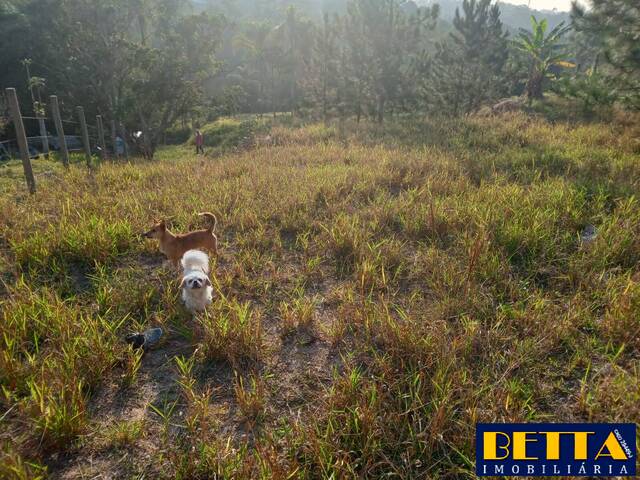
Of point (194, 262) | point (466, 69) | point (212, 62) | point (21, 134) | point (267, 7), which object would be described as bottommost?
point (194, 262)

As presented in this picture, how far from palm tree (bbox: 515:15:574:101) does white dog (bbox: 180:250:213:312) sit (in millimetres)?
27042

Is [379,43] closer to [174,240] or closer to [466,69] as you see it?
[466,69]

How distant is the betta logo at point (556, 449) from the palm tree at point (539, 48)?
2710 centimetres

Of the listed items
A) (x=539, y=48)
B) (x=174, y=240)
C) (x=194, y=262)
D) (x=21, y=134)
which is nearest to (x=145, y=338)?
(x=194, y=262)

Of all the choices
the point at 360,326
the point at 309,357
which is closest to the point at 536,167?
the point at 360,326

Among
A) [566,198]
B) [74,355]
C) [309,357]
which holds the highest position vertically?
[566,198]

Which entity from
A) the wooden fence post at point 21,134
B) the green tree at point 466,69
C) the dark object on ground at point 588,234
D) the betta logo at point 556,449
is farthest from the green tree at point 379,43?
the betta logo at point 556,449

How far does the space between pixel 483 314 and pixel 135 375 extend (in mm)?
2570

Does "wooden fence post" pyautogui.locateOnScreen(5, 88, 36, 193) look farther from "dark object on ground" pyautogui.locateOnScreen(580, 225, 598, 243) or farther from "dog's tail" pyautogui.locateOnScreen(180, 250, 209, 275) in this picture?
"dark object on ground" pyautogui.locateOnScreen(580, 225, 598, 243)

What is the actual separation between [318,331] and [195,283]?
3.35ft

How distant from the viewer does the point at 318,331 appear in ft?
9.14

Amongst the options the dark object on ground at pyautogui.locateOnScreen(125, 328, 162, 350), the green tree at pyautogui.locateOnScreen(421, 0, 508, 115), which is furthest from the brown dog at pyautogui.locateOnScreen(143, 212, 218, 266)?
the green tree at pyautogui.locateOnScreen(421, 0, 508, 115)

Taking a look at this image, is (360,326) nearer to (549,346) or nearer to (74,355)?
(549,346)

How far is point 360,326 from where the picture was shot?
2.74 m
